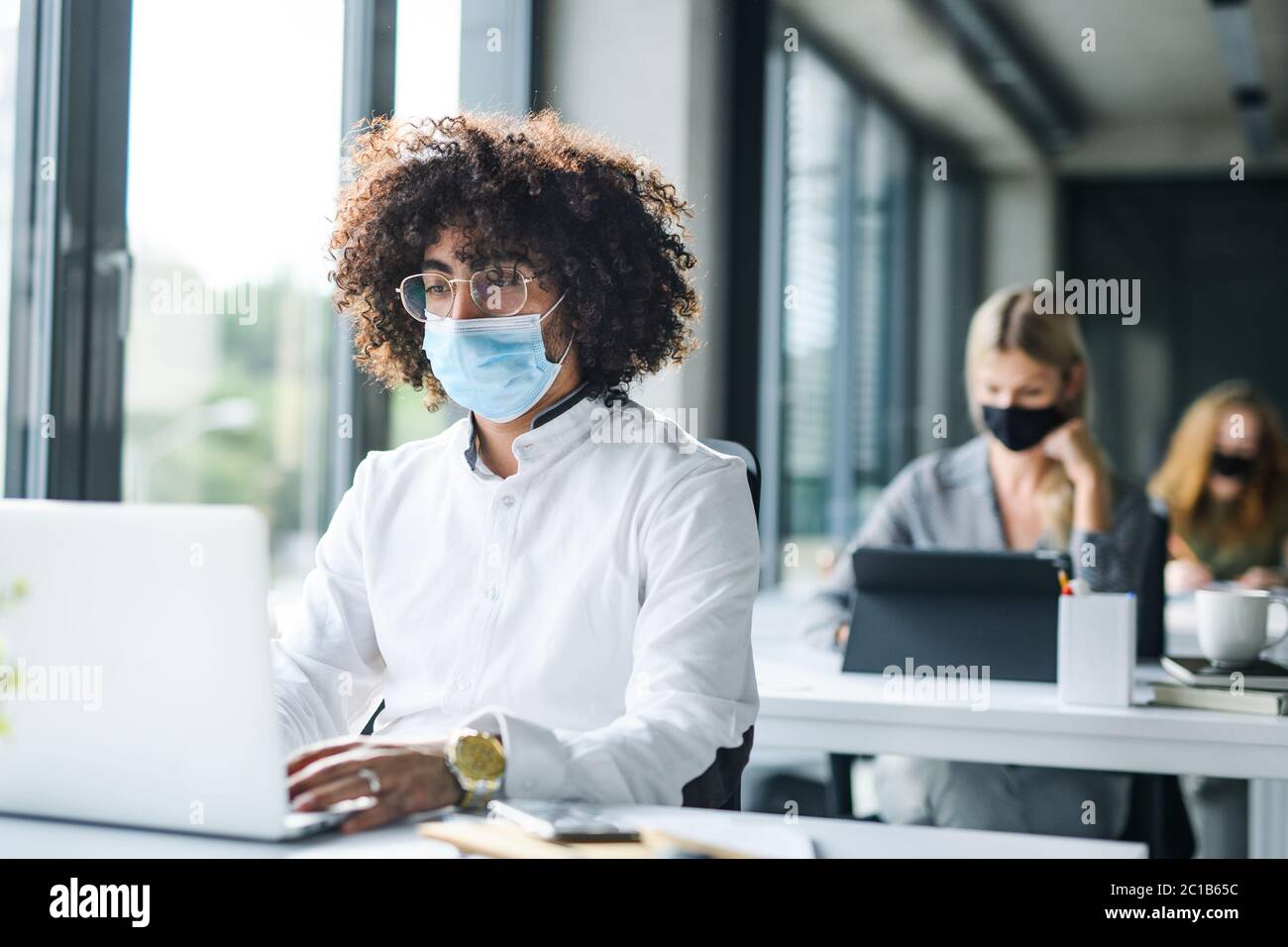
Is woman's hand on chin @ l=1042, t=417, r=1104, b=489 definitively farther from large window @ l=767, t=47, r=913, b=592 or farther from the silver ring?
the silver ring

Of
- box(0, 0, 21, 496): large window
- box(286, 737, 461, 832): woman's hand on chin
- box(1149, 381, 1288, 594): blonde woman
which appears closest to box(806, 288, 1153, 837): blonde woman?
box(286, 737, 461, 832): woman's hand on chin

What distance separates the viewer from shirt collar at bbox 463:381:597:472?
1.72 meters

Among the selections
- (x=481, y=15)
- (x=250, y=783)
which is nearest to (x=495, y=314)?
(x=250, y=783)

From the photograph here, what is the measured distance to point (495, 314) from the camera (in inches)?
68.7

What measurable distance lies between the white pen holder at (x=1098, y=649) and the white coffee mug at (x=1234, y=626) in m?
0.17

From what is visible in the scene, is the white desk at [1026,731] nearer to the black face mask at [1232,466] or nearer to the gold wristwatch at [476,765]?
the gold wristwatch at [476,765]

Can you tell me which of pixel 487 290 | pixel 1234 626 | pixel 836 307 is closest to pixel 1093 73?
pixel 836 307

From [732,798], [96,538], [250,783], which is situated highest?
[96,538]

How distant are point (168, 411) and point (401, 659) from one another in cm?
167

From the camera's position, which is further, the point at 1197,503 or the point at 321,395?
the point at 1197,503

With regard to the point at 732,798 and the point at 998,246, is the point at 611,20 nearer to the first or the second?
the point at 732,798

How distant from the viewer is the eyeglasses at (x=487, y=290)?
5.71 feet

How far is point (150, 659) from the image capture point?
1.05 meters

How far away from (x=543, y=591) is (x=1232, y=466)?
12.2 feet
